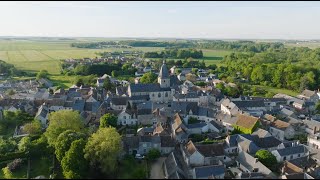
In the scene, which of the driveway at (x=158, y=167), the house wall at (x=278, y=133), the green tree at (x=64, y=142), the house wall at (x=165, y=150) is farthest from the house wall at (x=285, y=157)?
the green tree at (x=64, y=142)

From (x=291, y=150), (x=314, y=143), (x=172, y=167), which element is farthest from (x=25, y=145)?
(x=314, y=143)

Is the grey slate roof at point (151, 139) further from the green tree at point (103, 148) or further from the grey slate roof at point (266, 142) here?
the grey slate roof at point (266, 142)

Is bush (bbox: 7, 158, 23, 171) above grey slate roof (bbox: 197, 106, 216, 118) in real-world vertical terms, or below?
Answer: below

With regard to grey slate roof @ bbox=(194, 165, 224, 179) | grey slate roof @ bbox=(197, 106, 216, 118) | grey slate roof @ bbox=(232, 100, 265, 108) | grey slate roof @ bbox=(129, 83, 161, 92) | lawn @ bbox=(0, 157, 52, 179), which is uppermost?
grey slate roof @ bbox=(129, 83, 161, 92)

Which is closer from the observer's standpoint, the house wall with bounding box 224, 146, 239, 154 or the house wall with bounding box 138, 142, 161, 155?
the house wall with bounding box 138, 142, 161, 155

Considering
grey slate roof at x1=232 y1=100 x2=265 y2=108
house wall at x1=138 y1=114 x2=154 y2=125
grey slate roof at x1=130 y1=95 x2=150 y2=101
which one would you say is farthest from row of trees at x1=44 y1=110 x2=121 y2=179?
grey slate roof at x1=232 y1=100 x2=265 y2=108

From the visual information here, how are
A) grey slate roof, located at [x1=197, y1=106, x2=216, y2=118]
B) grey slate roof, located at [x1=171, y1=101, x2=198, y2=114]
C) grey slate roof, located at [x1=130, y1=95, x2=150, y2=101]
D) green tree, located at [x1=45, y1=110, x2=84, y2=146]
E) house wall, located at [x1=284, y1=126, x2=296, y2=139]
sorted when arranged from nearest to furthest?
green tree, located at [x1=45, y1=110, x2=84, y2=146] → house wall, located at [x1=284, y1=126, x2=296, y2=139] → grey slate roof, located at [x1=197, y1=106, x2=216, y2=118] → grey slate roof, located at [x1=171, y1=101, x2=198, y2=114] → grey slate roof, located at [x1=130, y1=95, x2=150, y2=101]

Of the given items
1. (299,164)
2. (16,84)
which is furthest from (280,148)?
(16,84)

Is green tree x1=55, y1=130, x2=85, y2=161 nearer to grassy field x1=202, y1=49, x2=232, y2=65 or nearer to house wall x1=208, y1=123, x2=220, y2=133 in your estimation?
house wall x1=208, y1=123, x2=220, y2=133
